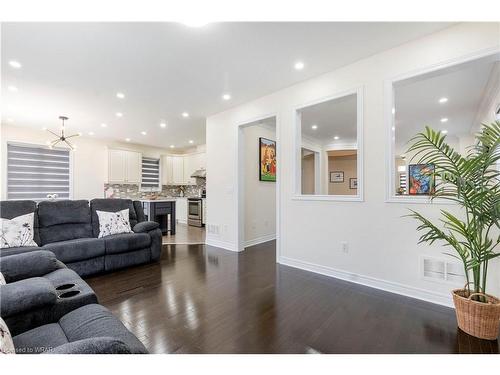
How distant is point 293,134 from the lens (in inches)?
140

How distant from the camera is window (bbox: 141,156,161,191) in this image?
8.02 m

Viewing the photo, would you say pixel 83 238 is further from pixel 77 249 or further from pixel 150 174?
pixel 150 174

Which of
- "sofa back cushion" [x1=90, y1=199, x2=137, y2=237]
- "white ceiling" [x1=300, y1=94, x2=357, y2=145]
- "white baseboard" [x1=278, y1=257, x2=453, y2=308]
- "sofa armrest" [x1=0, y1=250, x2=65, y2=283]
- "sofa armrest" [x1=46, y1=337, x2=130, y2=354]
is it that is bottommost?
"white baseboard" [x1=278, y1=257, x2=453, y2=308]

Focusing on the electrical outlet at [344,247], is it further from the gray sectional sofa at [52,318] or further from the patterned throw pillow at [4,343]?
the patterned throw pillow at [4,343]

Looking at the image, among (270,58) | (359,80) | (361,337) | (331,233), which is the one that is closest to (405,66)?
(359,80)

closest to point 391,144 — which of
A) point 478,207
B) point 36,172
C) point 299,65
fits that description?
point 478,207

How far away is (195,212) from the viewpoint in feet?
24.1

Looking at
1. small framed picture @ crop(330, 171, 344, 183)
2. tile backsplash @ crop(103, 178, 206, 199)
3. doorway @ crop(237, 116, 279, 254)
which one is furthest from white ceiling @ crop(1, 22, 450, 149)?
small framed picture @ crop(330, 171, 344, 183)

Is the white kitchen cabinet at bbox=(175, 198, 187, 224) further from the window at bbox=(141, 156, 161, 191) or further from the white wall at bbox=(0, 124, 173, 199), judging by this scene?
the white wall at bbox=(0, 124, 173, 199)

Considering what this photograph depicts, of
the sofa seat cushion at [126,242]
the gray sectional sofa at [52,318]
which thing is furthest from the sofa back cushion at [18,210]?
the gray sectional sofa at [52,318]

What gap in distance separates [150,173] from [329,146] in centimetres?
608

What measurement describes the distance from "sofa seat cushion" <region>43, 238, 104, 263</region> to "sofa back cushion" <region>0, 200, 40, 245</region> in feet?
1.25

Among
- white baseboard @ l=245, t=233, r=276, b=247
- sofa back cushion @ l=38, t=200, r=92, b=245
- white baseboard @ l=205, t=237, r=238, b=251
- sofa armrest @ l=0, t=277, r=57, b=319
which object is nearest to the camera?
sofa armrest @ l=0, t=277, r=57, b=319
